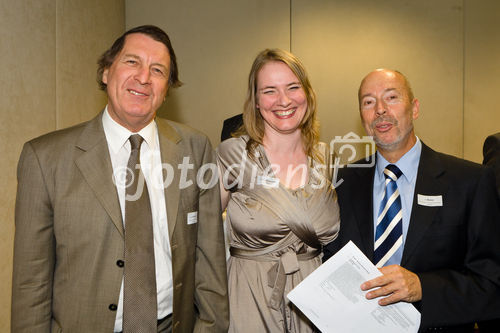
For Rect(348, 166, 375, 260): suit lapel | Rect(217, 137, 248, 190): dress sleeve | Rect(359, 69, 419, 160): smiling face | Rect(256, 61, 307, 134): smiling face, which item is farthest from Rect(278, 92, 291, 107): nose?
Rect(348, 166, 375, 260): suit lapel

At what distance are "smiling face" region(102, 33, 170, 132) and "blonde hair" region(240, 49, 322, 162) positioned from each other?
0.61m

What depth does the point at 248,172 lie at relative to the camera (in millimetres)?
2025

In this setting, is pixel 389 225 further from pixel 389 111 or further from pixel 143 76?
pixel 143 76

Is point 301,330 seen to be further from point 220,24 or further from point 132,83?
point 220,24

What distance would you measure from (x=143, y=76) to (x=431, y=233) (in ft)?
4.74

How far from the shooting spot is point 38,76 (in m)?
2.62

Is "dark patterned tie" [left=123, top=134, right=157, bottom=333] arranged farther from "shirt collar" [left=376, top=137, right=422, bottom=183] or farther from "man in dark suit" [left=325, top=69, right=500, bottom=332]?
"shirt collar" [left=376, top=137, right=422, bottom=183]

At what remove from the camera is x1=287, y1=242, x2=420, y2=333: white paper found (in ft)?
5.07

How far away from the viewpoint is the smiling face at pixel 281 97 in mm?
2043

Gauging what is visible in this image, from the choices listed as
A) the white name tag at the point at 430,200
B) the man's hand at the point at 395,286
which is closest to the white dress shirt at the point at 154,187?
the man's hand at the point at 395,286

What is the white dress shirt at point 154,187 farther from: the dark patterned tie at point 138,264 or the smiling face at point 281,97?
the smiling face at point 281,97

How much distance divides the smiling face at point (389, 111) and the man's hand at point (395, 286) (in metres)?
0.62

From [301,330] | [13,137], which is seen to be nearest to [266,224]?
[301,330]

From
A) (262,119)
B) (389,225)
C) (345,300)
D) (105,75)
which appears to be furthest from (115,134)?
(389,225)
